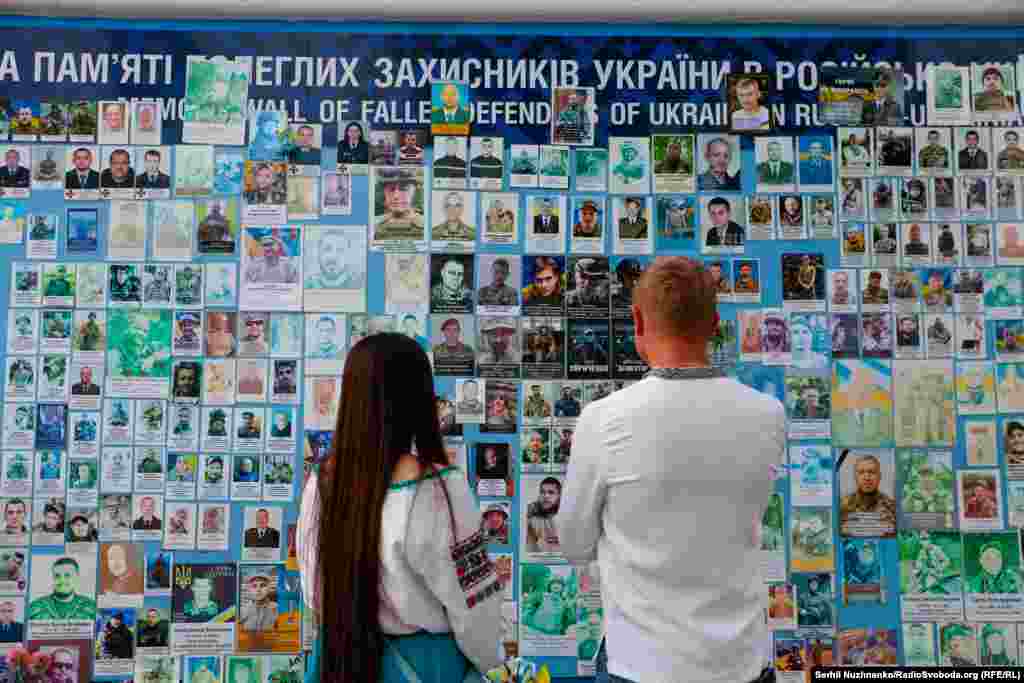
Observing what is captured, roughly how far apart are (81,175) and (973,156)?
310 cm

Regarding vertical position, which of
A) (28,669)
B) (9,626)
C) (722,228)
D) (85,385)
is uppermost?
(722,228)

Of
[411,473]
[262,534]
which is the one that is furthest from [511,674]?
[262,534]

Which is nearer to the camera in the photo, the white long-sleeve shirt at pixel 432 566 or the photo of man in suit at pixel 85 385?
the white long-sleeve shirt at pixel 432 566

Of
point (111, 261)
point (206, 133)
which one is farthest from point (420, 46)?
point (111, 261)

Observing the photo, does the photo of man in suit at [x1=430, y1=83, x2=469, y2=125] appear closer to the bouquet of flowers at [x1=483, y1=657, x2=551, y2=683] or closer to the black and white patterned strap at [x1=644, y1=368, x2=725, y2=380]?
the black and white patterned strap at [x1=644, y1=368, x2=725, y2=380]

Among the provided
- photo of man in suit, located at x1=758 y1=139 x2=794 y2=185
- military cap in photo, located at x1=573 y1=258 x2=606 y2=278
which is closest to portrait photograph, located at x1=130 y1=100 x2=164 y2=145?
military cap in photo, located at x1=573 y1=258 x2=606 y2=278

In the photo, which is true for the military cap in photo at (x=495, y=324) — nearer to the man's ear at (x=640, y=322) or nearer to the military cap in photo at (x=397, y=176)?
the military cap in photo at (x=397, y=176)

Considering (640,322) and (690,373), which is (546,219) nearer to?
(640,322)

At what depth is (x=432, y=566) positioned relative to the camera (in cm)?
173

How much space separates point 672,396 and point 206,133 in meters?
2.01

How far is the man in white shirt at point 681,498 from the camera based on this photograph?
5.35 ft

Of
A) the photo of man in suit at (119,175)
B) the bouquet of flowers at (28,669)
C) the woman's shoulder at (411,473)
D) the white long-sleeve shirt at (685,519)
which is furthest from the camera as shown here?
the photo of man in suit at (119,175)

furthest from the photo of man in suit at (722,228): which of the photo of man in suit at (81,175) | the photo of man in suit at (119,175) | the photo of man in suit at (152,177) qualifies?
the photo of man in suit at (81,175)

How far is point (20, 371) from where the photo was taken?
2.82 m
